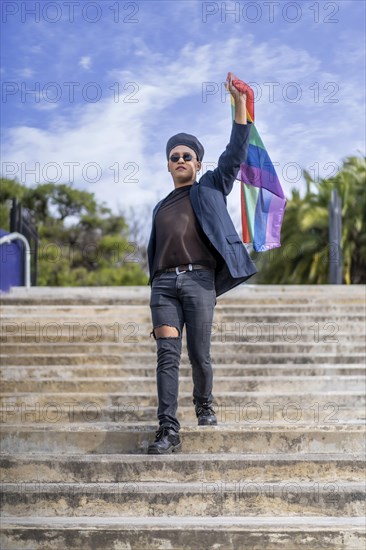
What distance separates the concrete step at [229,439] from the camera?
428cm

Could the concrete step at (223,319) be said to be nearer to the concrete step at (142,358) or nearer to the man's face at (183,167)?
the concrete step at (142,358)

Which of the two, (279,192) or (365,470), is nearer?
(365,470)

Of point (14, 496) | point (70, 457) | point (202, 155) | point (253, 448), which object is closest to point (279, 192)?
point (202, 155)

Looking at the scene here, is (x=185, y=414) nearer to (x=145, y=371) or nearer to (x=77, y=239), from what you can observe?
(x=145, y=371)

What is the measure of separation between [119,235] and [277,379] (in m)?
28.2

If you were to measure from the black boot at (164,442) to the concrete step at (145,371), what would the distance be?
2.44m

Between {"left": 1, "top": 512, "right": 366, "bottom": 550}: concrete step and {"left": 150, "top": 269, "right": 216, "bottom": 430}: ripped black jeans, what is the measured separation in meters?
0.75

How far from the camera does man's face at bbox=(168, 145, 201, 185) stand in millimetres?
4332

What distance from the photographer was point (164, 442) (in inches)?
161

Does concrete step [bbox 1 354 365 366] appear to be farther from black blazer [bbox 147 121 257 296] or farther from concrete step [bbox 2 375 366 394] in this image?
black blazer [bbox 147 121 257 296]

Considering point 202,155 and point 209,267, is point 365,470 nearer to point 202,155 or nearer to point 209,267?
point 209,267

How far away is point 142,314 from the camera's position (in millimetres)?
8203

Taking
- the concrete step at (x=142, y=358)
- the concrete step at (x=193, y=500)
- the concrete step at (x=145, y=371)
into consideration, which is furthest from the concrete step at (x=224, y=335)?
the concrete step at (x=193, y=500)

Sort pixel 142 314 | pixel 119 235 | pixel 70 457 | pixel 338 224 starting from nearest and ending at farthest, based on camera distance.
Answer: pixel 70 457, pixel 142 314, pixel 338 224, pixel 119 235
